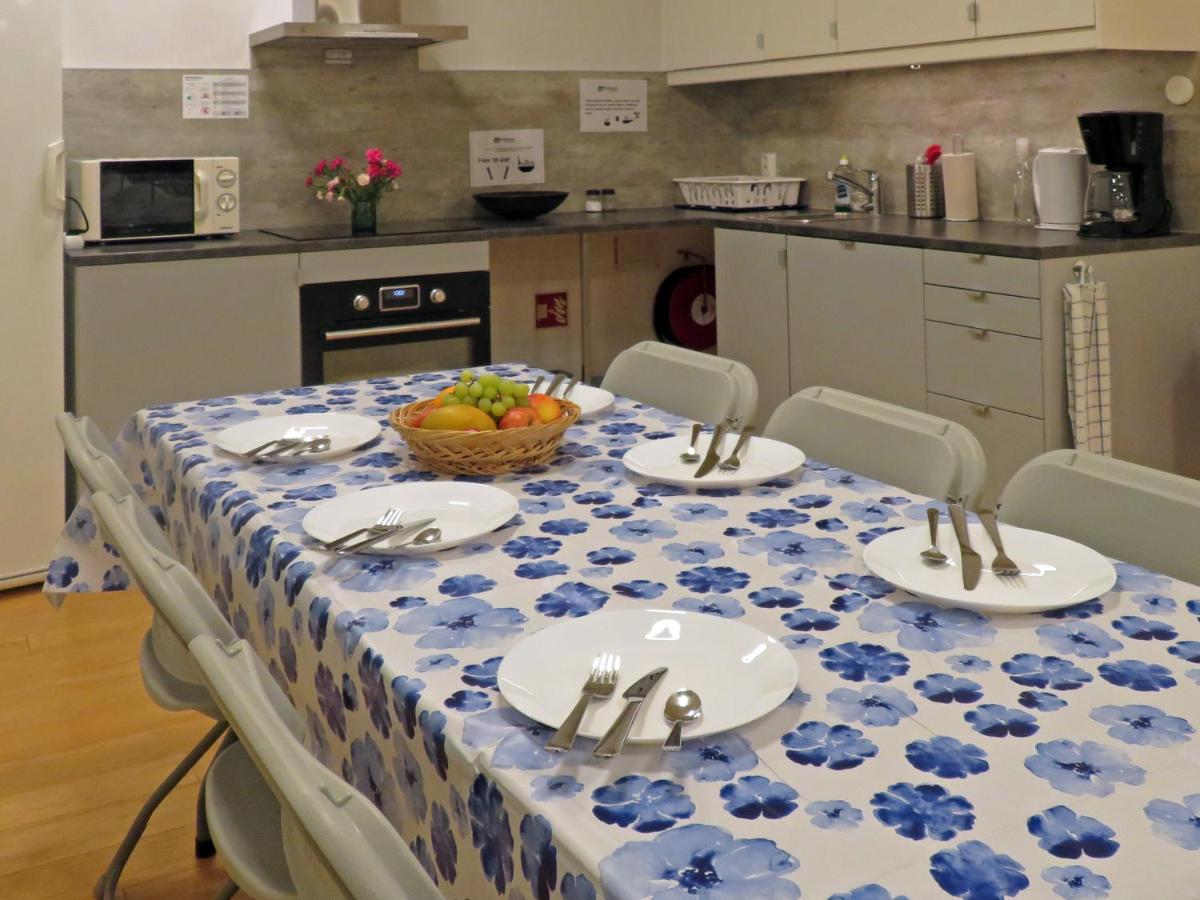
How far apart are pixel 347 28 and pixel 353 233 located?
2.18 ft

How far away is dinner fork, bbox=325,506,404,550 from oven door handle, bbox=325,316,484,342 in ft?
8.11

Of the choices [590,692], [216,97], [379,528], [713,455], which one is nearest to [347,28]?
[216,97]

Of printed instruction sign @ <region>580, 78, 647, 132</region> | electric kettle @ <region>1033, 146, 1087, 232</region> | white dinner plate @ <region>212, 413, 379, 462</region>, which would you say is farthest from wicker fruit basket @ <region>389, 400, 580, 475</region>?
printed instruction sign @ <region>580, 78, 647, 132</region>

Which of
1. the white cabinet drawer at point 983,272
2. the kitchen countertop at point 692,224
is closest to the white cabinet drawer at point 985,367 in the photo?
the white cabinet drawer at point 983,272

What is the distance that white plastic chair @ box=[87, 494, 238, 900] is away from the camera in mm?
1361

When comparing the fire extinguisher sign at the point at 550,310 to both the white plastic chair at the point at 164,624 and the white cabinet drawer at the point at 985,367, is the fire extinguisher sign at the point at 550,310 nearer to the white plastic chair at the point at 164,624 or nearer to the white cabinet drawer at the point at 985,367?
the white cabinet drawer at the point at 985,367

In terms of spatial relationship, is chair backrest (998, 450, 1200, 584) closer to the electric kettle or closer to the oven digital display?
the electric kettle

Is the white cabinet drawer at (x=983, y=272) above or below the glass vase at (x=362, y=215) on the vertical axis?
below

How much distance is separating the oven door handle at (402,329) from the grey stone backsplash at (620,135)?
0.74 meters

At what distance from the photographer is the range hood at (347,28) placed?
4098mm

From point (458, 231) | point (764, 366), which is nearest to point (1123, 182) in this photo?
point (764, 366)

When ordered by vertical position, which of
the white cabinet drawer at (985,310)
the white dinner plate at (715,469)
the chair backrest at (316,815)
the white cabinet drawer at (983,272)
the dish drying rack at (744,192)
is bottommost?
the chair backrest at (316,815)

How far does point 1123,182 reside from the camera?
351 cm

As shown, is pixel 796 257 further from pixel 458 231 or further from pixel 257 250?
pixel 257 250
